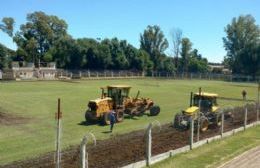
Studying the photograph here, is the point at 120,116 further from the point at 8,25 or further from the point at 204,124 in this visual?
the point at 8,25

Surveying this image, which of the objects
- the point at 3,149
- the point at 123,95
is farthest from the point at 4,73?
the point at 3,149

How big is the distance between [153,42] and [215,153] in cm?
11201

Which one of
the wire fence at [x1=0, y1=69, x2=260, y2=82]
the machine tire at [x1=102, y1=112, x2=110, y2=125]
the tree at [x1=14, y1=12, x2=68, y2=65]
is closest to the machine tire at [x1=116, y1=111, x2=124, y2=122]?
the machine tire at [x1=102, y1=112, x2=110, y2=125]

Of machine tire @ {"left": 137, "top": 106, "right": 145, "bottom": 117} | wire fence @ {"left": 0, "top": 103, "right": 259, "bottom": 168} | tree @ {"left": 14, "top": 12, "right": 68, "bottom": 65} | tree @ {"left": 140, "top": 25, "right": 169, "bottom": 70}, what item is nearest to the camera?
wire fence @ {"left": 0, "top": 103, "right": 259, "bottom": 168}

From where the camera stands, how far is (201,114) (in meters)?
26.8

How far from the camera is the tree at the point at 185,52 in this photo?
5394 inches

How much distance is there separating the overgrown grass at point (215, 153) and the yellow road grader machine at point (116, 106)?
800cm

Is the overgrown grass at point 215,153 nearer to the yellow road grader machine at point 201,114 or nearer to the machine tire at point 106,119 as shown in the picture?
the yellow road grader machine at point 201,114

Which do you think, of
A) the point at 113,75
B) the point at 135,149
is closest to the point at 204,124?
the point at 135,149

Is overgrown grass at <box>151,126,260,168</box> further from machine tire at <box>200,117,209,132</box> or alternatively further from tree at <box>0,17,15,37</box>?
tree at <box>0,17,15,37</box>

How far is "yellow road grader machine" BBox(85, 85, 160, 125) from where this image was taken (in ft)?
94.8

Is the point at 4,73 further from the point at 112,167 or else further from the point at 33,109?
the point at 112,167

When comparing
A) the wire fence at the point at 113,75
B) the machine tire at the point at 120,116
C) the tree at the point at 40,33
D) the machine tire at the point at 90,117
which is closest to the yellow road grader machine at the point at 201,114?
the machine tire at the point at 120,116

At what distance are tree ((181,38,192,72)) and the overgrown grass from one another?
11154 cm
